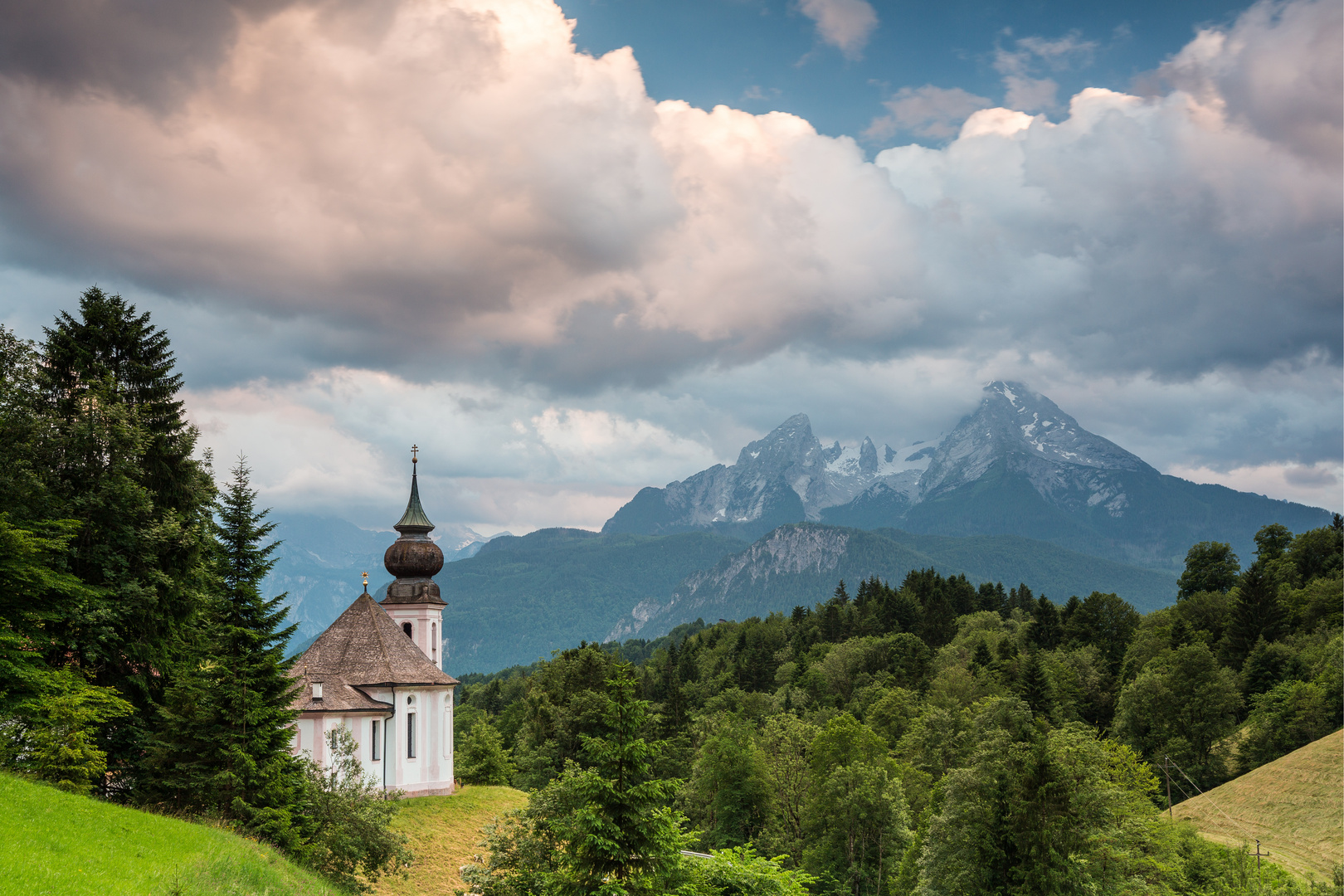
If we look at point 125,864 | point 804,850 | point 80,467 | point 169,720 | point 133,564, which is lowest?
point 804,850

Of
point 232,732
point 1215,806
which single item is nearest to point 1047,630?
point 1215,806

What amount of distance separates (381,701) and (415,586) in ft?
45.0

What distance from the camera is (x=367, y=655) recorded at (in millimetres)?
59219

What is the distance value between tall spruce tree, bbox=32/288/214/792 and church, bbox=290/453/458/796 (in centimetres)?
1770

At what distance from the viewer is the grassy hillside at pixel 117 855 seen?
67.1 feet

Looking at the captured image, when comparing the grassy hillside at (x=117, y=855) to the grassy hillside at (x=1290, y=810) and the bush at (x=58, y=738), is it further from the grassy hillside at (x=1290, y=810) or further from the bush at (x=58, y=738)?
the grassy hillside at (x=1290, y=810)

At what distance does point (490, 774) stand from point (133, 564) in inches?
1945

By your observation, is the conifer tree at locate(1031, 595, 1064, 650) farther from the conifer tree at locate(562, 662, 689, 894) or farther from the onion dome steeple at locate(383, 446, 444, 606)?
the conifer tree at locate(562, 662, 689, 894)

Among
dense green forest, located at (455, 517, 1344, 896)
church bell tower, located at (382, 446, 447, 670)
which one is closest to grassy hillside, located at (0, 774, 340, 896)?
dense green forest, located at (455, 517, 1344, 896)

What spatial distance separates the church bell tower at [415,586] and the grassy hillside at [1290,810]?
5028 cm

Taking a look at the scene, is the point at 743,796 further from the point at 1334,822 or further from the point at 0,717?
the point at 0,717

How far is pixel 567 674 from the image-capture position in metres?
86.8

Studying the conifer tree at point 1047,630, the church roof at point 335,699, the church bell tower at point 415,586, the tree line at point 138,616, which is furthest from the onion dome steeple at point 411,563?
the conifer tree at point 1047,630

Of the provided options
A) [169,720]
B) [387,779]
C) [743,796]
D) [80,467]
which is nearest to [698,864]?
[169,720]
